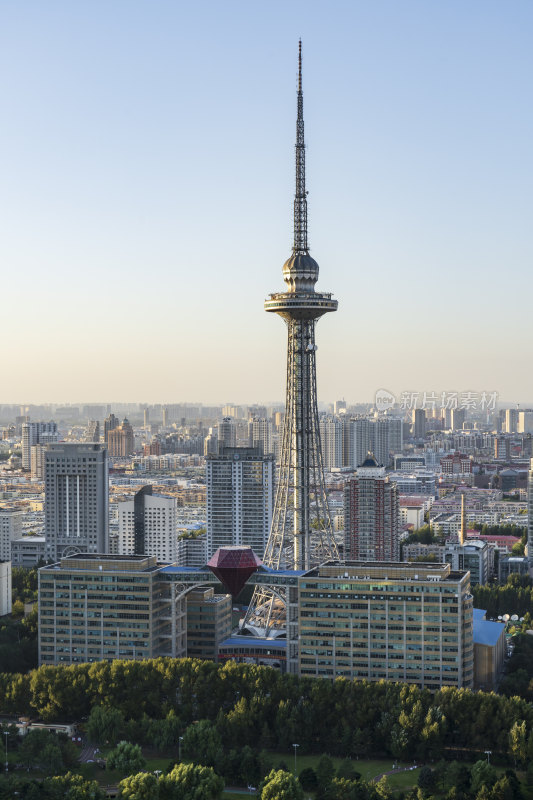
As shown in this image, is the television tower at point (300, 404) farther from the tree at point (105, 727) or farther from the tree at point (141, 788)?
the tree at point (141, 788)

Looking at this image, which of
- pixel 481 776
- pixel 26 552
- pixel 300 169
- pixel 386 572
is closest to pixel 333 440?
pixel 26 552

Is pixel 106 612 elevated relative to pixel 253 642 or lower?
elevated

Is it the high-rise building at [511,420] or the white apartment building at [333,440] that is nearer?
the white apartment building at [333,440]

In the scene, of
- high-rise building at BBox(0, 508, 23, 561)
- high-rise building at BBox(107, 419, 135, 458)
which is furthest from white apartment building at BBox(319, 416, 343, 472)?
high-rise building at BBox(0, 508, 23, 561)

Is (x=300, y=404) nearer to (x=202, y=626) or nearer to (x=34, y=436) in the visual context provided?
(x=202, y=626)

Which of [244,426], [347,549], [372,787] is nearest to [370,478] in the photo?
[347,549]

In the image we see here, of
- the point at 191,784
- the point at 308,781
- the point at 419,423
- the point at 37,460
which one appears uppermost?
the point at 419,423

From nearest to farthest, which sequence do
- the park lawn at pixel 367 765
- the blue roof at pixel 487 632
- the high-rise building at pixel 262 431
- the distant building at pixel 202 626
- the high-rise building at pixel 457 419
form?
the park lawn at pixel 367 765
the blue roof at pixel 487 632
the distant building at pixel 202 626
the high-rise building at pixel 262 431
the high-rise building at pixel 457 419

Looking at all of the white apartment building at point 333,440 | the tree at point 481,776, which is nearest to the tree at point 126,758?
the tree at point 481,776
